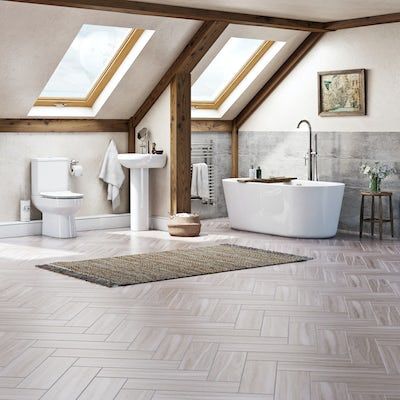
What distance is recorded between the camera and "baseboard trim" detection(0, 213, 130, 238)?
8.79 m

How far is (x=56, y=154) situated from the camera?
9.20m

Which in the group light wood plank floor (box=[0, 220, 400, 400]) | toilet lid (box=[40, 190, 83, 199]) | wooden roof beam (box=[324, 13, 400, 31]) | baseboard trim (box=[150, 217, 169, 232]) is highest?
wooden roof beam (box=[324, 13, 400, 31])

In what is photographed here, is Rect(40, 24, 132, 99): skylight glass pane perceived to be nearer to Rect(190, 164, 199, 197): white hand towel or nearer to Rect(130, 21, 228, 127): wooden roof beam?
Rect(130, 21, 228, 127): wooden roof beam

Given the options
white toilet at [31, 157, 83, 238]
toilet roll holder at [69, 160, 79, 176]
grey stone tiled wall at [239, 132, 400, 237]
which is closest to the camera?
white toilet at [31, 157, 83, 238]

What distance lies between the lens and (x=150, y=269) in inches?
266

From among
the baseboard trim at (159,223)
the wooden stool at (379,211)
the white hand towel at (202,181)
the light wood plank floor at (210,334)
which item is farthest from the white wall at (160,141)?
the light wood plank floor at (210,334)

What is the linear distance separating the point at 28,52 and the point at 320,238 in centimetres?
347

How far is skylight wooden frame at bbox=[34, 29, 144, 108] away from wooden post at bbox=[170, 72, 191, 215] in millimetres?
625

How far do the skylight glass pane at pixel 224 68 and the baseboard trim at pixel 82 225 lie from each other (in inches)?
70.6

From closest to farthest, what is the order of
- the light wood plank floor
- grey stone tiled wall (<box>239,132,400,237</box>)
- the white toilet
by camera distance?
the light wood plank floor
the white toilet
grey stone tiled wall (<box>239,132,400,237</box>)

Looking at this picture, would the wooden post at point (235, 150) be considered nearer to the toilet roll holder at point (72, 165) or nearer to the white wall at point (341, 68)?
the white wall at point (341, 68)

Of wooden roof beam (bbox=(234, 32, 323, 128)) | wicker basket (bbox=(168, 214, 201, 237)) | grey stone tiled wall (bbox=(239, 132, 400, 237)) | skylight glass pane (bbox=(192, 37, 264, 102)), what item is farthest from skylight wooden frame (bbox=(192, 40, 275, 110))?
wicker basket (bbox=(168, 214, 201, 237))

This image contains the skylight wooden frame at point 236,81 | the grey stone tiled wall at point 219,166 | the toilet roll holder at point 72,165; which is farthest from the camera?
the grey stone tiled wall at point 219,166

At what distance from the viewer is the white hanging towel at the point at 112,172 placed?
955 centimetres
